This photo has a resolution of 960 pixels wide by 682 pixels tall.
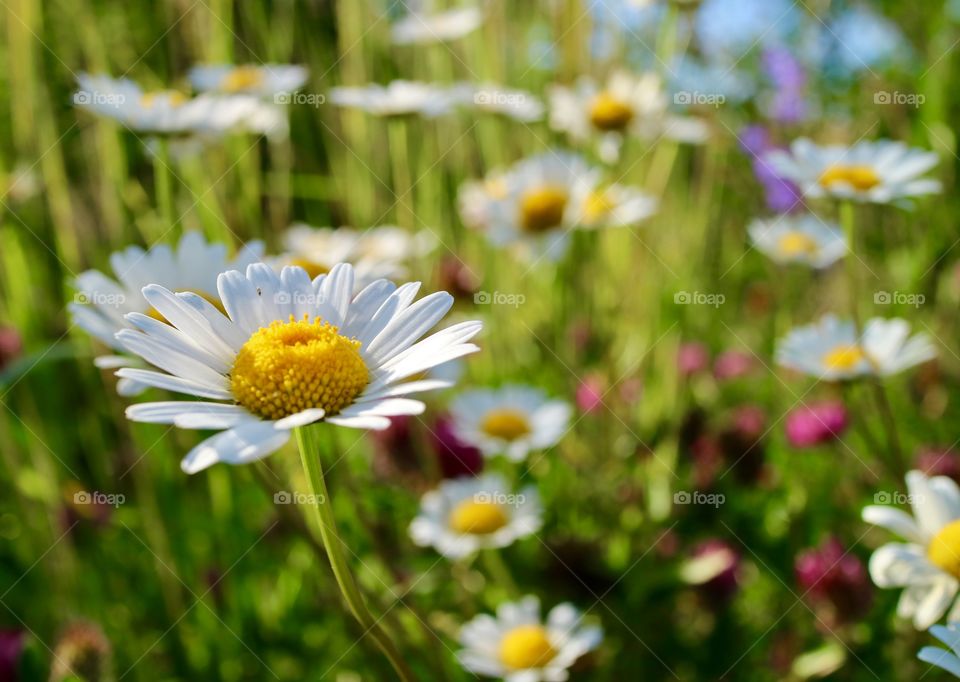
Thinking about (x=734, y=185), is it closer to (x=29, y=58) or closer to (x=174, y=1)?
(x=174, y=1)

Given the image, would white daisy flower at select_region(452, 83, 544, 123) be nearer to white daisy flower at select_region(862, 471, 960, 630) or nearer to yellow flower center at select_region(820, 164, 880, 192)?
yellow flower center at select_region(820, 164, 880, 192)

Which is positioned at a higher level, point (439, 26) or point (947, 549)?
point (439, 26)

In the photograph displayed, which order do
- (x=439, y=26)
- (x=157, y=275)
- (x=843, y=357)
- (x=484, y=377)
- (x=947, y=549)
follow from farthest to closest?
(x=439, y=26)
(x=484, y=377)
(x=843, y=357)
(x=157, y=275)
(x=947, y=549)

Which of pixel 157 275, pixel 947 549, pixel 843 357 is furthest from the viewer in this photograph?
pixel 843 357

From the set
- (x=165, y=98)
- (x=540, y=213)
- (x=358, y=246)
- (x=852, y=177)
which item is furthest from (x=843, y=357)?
(x=165, y=98)

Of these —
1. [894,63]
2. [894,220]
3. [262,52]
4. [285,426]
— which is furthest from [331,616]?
[894,63]

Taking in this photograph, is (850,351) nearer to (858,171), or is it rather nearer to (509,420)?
(858,171)
